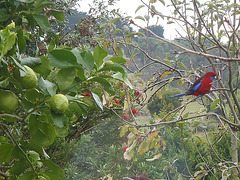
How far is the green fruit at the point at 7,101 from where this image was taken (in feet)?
1.29

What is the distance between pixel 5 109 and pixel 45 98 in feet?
0.21

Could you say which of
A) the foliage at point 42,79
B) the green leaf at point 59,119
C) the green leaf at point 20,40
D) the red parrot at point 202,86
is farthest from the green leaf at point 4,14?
the red parrot at point 202,86

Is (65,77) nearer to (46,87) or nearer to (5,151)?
(46,87)

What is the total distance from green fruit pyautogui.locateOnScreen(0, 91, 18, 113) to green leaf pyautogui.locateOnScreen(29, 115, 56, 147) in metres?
0.03

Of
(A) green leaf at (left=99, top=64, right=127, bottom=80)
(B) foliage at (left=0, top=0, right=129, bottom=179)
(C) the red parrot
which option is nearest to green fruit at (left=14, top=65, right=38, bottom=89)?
(B) foliage at (left=0, top=0, right=129, bottom=179)

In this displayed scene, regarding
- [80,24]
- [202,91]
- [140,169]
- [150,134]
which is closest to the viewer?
[150,134]

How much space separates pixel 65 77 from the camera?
39 centimetres

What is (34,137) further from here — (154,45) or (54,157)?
(154,45)

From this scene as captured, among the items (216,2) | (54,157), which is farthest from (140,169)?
(216,2)

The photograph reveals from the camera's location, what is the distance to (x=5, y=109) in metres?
0.40

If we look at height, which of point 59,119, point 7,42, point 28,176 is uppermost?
point 7,42

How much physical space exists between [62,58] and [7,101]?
0.11 metres

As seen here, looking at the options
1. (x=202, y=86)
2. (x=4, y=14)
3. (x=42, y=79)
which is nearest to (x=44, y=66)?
(x=42, y=79)

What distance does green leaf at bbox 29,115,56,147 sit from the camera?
0.41 meters
